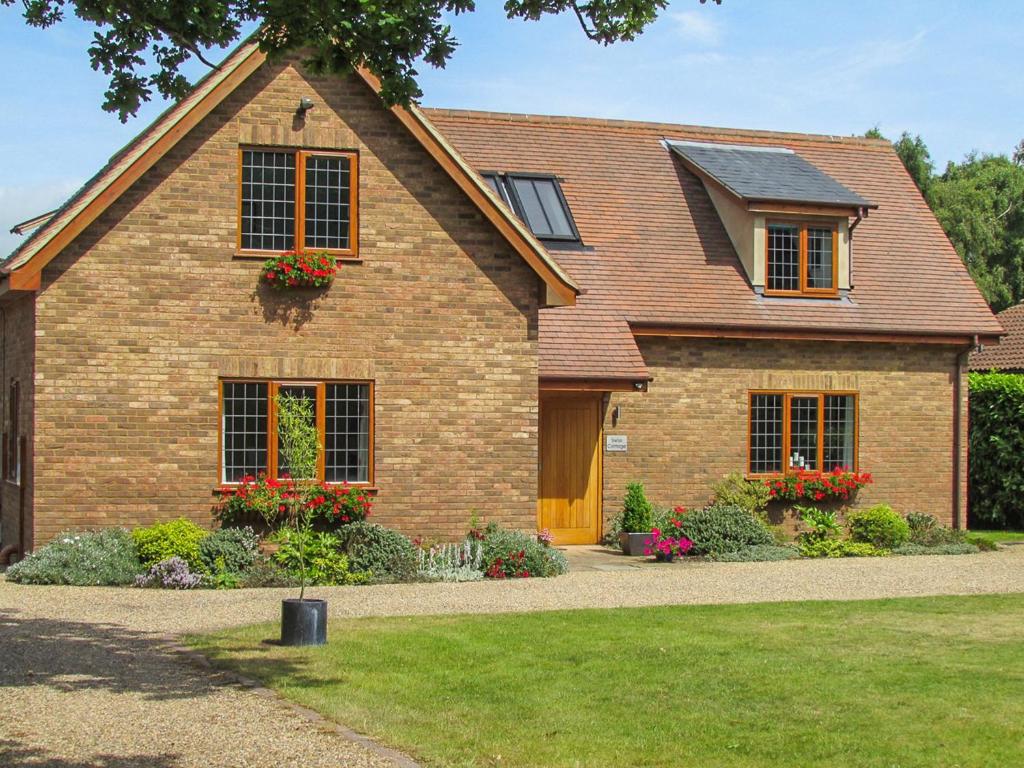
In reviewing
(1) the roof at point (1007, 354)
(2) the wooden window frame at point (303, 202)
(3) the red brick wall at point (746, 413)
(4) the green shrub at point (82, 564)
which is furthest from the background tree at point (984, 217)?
(4) the green shrub at point (82, 564)

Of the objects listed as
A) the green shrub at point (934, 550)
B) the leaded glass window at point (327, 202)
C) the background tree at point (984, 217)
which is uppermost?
the background tree at point (984, 217)

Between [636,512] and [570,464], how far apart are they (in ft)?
4.98

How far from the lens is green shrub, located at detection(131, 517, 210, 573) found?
1703cm

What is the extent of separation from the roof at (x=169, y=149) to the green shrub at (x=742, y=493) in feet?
17.0

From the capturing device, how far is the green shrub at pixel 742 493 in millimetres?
22203

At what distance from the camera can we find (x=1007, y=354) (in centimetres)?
3177

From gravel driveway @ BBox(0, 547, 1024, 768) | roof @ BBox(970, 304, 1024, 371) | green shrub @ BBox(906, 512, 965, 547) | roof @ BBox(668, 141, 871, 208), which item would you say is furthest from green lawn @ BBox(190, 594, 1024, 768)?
roof @ BBox(970, 304, 1024, 371)

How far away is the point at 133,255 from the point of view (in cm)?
1786

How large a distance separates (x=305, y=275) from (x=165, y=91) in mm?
8259

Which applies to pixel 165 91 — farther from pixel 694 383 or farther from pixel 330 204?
pixel 694 383

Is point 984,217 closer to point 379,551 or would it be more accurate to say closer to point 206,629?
point 379,551

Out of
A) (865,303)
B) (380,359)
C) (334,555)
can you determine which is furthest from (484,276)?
(865,303)

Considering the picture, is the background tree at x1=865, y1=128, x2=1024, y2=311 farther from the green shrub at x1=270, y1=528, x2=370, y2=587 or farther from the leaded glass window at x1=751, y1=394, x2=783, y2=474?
the green shrub at x1=270, y1=528, x2=370, y2=587

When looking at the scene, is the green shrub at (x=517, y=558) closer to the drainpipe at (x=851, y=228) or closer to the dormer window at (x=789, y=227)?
the dormer window at (x=789, y=227)
